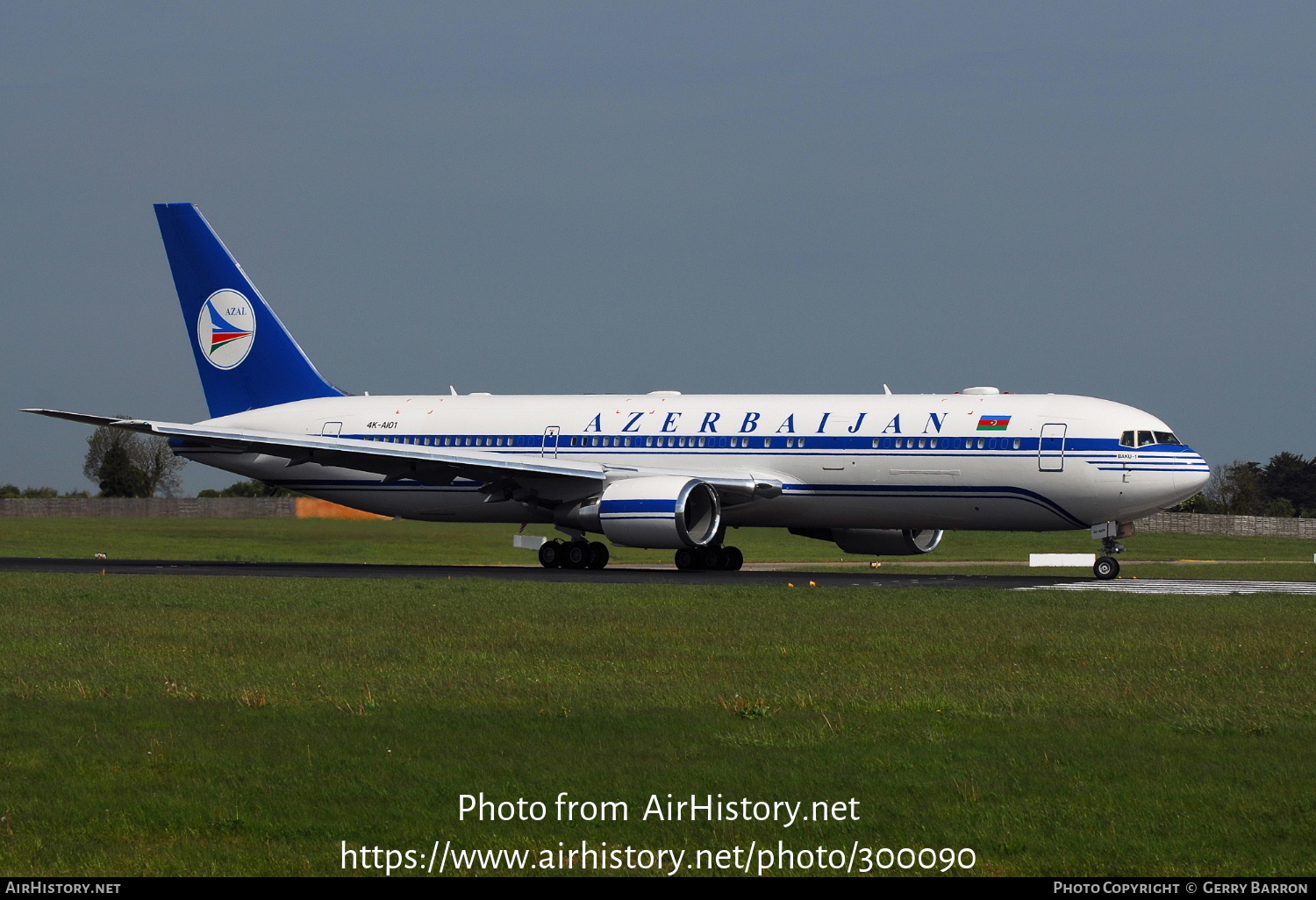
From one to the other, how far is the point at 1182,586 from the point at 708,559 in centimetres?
1149

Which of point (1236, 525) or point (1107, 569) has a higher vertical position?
point (1236, 525)

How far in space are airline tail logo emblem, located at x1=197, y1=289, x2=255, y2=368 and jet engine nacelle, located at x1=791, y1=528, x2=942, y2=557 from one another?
1619 cm

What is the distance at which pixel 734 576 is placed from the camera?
34156mm

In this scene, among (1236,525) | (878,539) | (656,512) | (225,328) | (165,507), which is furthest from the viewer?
(1236,525)

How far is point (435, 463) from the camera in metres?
36.2

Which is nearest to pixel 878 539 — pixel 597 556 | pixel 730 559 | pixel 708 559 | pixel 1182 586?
pixel 730 559

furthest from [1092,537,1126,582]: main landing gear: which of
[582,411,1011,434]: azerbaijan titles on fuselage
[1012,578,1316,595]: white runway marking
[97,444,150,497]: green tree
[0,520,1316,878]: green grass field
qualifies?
[97,444,150,497]: green tree

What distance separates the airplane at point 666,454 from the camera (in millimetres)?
33500

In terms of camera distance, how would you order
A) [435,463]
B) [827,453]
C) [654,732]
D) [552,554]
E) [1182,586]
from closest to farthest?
[654,732] → [1182,586] → [827,453] → [435,463] → [552,554]

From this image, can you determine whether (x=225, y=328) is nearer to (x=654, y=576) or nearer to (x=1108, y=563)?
(x=654, y=576)

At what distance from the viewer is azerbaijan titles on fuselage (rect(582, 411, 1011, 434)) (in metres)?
34.4

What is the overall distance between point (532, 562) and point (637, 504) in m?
13.5
